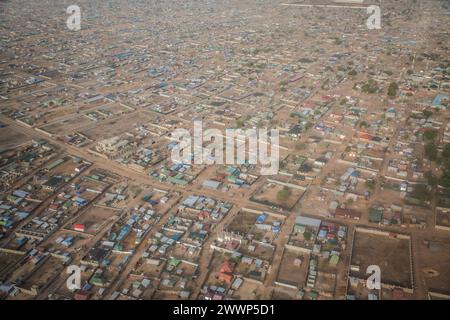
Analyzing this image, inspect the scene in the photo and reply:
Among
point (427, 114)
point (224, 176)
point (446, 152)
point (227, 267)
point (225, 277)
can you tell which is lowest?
point (225, 277)

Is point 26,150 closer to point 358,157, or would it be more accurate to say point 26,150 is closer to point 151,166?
point 151,166

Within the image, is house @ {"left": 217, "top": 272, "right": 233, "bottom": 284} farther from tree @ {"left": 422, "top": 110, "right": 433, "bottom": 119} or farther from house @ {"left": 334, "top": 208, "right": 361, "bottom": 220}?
tree @ {"left": 422, "top": 110, "right": 433, "bottom": 119}

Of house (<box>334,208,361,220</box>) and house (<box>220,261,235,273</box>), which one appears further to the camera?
house (<box>334,208,361,220</box>)

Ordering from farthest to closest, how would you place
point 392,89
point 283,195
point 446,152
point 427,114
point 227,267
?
point 392,89 → point 427,114 → point 446,152 → point 283,195 → point 227,267

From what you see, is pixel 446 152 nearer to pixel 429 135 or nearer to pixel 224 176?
pixel 429 135

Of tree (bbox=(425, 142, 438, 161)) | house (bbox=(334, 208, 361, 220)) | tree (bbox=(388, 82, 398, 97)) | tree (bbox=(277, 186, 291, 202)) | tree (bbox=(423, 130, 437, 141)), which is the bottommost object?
house (bbox=(334, 208, 361, 220))

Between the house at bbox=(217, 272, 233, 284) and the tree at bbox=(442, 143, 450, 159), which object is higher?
the tree at bbox=(442, 143, 450, 159)

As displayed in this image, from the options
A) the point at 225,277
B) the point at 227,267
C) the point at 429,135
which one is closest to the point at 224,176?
the point at 227,267

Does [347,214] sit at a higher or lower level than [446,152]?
lower

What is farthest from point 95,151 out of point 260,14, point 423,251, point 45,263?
point 260,14

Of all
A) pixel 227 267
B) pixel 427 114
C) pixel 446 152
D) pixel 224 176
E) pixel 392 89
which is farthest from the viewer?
pixel 392 89

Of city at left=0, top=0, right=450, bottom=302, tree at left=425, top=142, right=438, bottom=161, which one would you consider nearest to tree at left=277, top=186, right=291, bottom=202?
city at left=0, top=0, right=450, bottom=302
